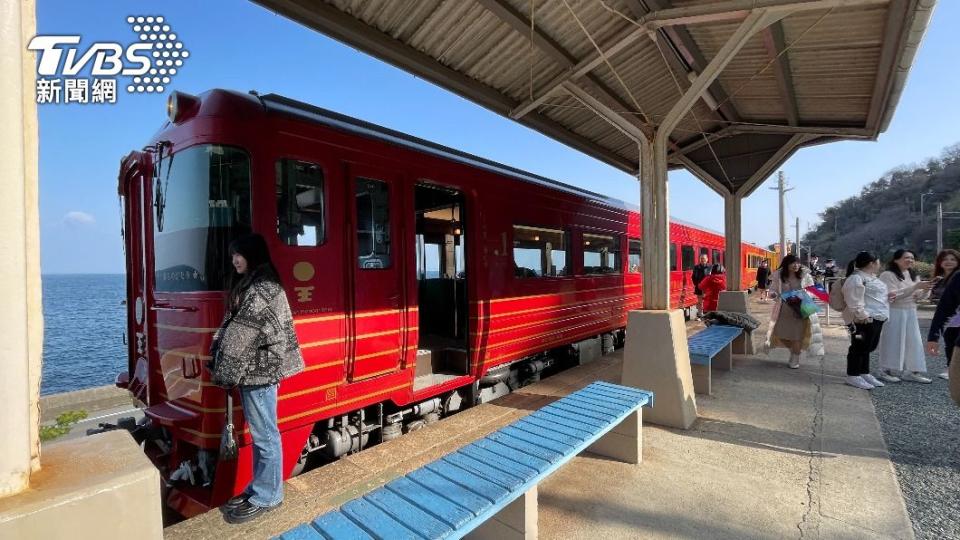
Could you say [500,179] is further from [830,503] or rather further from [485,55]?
A: [830,503]

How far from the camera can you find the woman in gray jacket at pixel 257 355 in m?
2.71

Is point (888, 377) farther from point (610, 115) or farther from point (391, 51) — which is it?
point (391, 51)

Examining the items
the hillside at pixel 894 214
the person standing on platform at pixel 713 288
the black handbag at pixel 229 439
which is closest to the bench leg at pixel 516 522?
the black handbag at pixel 229 439

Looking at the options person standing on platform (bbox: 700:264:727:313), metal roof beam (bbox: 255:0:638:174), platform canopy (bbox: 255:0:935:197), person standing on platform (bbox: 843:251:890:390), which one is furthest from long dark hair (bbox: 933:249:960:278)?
metal roof beam (bbox: 255:0:638:174)

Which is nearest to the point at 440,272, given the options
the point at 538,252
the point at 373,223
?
the point at 538,252

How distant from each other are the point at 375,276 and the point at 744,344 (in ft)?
21.3

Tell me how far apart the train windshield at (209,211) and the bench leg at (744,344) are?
7421 millimetres

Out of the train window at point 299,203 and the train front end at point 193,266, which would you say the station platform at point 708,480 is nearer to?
the train front end at point 193,266

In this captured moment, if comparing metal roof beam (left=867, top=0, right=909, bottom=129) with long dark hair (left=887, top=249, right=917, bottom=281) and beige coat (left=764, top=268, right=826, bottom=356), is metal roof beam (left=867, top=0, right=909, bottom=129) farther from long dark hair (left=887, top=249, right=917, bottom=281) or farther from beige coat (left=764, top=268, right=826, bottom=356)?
beige coat (left=764, top=268, right=826, bottom=356)

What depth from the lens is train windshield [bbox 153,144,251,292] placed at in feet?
9.93

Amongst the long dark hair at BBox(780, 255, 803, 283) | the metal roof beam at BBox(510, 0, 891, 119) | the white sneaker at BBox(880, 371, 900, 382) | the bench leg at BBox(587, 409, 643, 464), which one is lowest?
Answer: the white sneaker at BBox(880, 371, 900, 382)

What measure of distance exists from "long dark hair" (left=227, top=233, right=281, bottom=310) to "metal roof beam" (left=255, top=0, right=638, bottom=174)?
178cm

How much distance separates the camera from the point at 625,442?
352 cm

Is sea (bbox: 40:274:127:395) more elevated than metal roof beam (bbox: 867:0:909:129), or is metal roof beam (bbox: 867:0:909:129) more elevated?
metal roof beam (bbox: 867:0:909:129)
